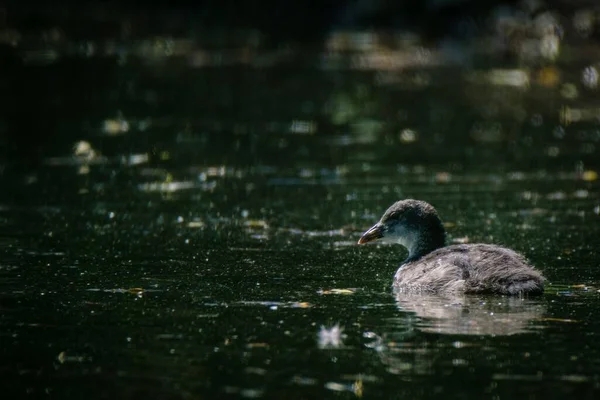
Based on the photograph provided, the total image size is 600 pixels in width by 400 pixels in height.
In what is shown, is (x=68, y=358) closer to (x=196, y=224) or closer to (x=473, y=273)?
(x=473, y=273)

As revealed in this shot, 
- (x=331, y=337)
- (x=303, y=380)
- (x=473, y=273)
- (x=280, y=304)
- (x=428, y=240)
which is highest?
(x=428, y=240)

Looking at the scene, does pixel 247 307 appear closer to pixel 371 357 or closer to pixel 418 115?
pixel 371 357

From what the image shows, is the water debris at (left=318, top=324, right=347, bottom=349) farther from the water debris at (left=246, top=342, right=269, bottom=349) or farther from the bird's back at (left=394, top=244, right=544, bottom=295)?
the bird's back at (left=394, top=244, right=544, bottom=295)

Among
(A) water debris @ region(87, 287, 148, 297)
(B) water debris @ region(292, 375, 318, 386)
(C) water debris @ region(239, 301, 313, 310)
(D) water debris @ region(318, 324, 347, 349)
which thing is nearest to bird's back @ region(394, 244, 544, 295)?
(C) water debris @ region(239, 301, 313, 310)

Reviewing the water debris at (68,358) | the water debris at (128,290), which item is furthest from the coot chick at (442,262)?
the water debris at (68,358)

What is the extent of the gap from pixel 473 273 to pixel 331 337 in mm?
2471

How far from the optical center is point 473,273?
1339 centimetres

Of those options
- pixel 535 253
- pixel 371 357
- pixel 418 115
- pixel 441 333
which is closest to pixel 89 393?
pixel 371 357

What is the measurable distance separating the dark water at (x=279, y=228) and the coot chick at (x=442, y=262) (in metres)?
0.24

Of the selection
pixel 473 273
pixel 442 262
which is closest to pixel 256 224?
pixel 442 262

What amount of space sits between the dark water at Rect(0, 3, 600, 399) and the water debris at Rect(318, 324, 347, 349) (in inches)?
1.3

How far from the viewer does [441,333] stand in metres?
11.5

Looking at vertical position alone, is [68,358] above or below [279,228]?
below

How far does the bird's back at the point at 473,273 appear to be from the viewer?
13.0 meters
